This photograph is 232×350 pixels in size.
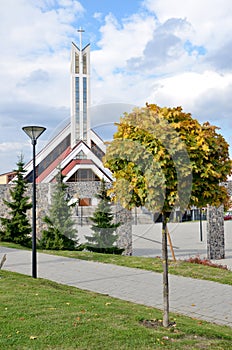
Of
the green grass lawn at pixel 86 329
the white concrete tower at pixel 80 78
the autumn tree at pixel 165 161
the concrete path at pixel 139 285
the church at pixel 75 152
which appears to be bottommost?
the concrete path at pixel 139 285

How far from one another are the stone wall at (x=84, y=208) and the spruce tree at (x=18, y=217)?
1.43ft

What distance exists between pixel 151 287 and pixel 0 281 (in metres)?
2.94

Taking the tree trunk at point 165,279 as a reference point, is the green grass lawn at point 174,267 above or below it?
below

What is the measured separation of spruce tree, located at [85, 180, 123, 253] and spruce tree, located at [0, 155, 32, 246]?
3.21m

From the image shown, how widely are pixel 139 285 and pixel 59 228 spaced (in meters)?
6.84

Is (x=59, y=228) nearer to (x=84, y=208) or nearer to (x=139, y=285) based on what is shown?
(x=84, y=208)

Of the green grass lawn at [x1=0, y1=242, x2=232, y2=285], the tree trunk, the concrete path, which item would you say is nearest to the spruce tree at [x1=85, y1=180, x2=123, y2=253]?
the green grass lawn at [x1=0, y1=242, x2=232, y2=285]

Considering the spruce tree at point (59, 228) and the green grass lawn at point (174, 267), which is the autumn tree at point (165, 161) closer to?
the green grass lawn at point (174, 267)

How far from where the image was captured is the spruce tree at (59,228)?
14367mm

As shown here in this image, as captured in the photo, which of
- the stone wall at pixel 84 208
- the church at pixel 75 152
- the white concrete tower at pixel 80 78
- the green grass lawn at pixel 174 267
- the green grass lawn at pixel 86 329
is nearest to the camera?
the green grass lawn at pixel 86 329

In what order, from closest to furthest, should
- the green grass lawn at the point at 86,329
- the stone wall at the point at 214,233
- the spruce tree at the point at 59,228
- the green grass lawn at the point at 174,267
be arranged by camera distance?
the green grass lawn at the point at 86,329 → the green grass lawn at the point at 174,267 → the stone wall at the point at 214,233 → the spruce tree at the point at 59,228

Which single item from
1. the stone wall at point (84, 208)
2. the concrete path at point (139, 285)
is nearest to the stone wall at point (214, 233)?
the stone wall at point (84, 208)

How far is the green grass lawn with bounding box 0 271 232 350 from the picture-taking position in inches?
157

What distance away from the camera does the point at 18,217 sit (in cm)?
1589
